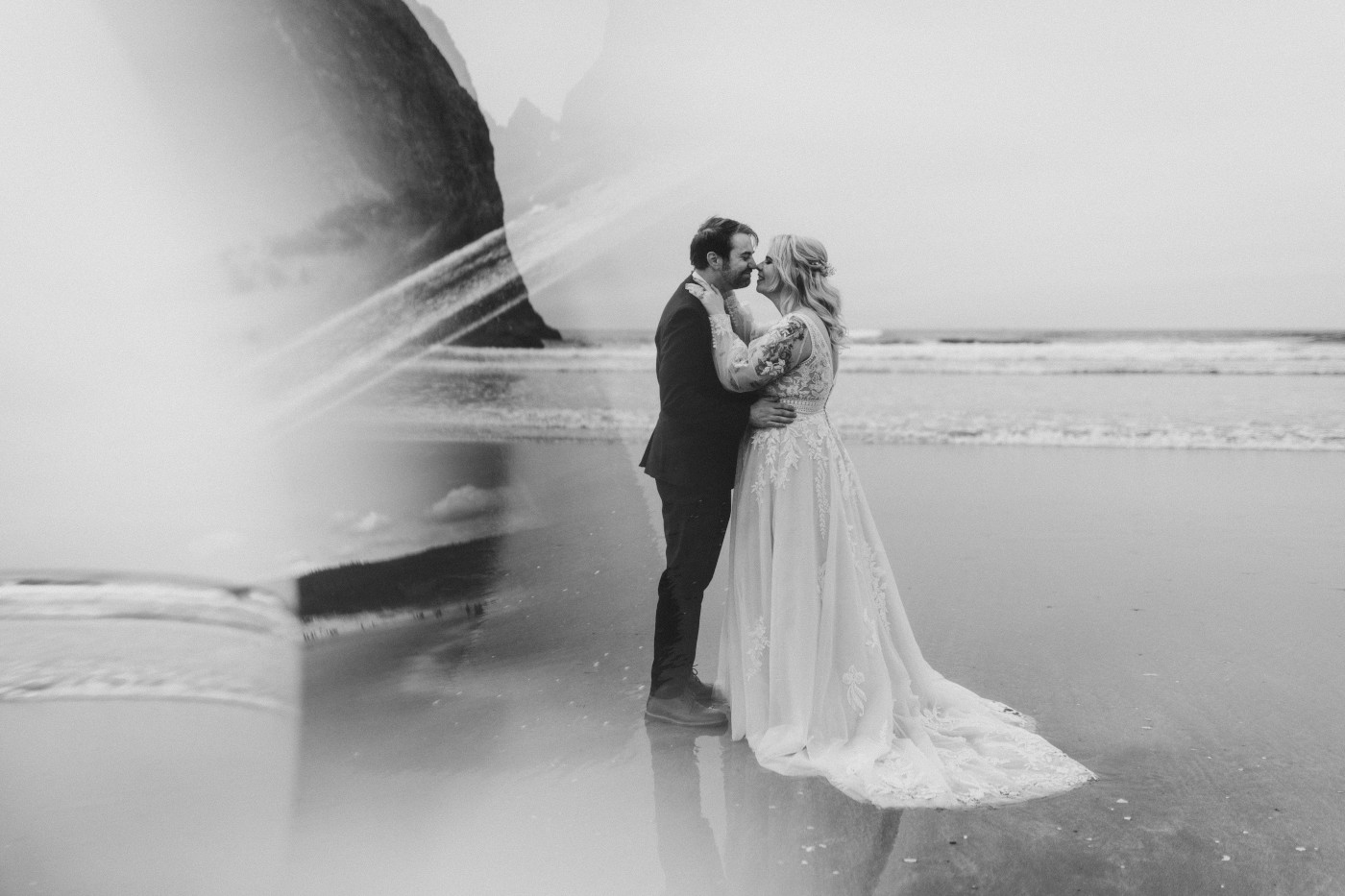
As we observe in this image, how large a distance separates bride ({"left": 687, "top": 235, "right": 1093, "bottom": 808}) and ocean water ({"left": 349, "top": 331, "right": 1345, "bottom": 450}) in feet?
10.2

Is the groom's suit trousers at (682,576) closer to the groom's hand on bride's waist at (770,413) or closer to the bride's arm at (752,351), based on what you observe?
the groom's hand on bride's waist at (770,413)

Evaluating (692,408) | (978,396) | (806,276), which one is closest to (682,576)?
(692,408)

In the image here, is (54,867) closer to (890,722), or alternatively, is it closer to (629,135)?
(890,722)

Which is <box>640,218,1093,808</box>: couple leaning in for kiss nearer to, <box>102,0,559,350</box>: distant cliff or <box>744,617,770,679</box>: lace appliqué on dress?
<box>744,617,770,679</box>: lace appliqué on dress

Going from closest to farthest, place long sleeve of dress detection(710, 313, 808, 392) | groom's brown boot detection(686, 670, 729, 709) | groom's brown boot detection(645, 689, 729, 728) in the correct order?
long sleeve of dress detection(710, 313, 808, 392)
groom's brown boot detection(645, 689, 729, 728)
groom's brown boot detection(686, 670, 729, 709)

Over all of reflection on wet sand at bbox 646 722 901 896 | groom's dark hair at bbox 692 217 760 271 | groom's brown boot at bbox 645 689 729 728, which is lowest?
reflection on wet sand at bbox 646 722 901 896

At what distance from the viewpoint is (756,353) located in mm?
2594

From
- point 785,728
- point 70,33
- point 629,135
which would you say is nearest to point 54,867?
point 785,728

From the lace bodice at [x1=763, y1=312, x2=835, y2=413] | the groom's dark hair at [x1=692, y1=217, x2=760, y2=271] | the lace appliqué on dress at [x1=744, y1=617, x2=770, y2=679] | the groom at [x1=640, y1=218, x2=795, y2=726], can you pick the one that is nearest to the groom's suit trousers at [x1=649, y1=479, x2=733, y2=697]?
the groom at [x1=640, y1=218, x2=795, y2=726]

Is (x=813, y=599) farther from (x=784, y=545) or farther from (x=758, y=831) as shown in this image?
(x=758, y=831)

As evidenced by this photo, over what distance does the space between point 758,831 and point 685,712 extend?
25.3 inches

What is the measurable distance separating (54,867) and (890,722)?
2.17 meters

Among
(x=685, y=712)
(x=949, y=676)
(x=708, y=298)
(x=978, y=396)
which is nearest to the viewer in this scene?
(x=708, y=298)

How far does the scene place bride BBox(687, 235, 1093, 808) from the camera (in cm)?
262
